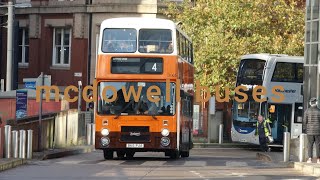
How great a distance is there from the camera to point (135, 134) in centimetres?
2934

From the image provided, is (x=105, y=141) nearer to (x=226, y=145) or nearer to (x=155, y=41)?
(x=155, y=41)

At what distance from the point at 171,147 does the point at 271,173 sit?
5.55 m

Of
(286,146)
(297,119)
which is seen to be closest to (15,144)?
(286,146)

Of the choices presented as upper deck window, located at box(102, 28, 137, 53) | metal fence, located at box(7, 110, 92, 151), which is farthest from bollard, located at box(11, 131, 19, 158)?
upper deck window, located at box(102, 28, 137, 53)

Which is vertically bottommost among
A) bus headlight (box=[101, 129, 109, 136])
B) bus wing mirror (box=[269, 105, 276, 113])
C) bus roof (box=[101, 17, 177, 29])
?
bus headlight (box=[101, 129, 109, 136])

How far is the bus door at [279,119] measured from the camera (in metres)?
48.0

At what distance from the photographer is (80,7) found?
59250mm

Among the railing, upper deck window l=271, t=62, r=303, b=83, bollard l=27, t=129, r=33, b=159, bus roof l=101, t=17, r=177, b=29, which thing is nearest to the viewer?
the railing

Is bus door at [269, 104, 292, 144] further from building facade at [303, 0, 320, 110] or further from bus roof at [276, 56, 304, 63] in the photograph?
building facade at [303, 0, 320, 110]

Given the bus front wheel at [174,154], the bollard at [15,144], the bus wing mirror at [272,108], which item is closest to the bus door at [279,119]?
the bus wing mirror at [272,108]

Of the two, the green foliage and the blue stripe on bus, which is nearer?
the blue stripe on bus

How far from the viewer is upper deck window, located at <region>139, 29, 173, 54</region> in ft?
96.0

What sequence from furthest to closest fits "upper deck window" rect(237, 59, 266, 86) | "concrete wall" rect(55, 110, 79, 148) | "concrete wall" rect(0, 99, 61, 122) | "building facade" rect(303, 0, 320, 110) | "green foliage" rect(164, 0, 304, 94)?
"green foliage" rect(164, 0, 304, 94) → "upper deck window" rect(237, 59, 266, 86) → "concrete wall" rect(55, 110, 79, 148) → "concrete wall" rect(0, 99, 61, 122) → "building facade" rect(303, 0, 320, 110)

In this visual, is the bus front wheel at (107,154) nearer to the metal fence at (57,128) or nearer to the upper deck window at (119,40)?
the metal fence at (57,128)
